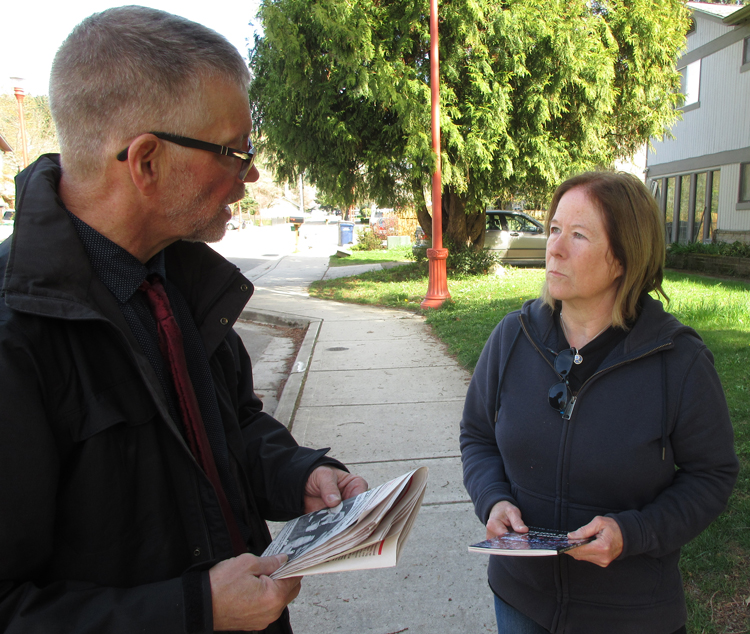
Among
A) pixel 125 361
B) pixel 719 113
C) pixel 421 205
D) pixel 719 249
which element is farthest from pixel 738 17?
pixel 125 361

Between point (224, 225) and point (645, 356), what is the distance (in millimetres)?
1268

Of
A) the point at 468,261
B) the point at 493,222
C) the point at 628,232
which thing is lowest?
the point at 468,261

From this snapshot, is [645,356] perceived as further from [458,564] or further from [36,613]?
[458,564]

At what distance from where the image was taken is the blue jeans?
1.83 m

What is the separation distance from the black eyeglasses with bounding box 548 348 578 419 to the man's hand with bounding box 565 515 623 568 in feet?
1.10

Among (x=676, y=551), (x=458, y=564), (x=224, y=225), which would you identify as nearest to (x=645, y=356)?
(x=676, y=551)

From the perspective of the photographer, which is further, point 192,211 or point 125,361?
point 192,211

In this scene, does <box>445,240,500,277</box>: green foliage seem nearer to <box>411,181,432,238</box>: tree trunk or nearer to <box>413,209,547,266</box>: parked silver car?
<box>411,181,432,238</box>: tree trunk

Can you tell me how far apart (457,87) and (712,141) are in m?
10.2

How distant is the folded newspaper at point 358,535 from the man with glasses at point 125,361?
9 cm

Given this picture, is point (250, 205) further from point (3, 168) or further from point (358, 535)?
point (358, 535)

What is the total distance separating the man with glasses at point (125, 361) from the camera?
44.6 inches

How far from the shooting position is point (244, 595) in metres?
1.26

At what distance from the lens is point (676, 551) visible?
1818 millimetres
